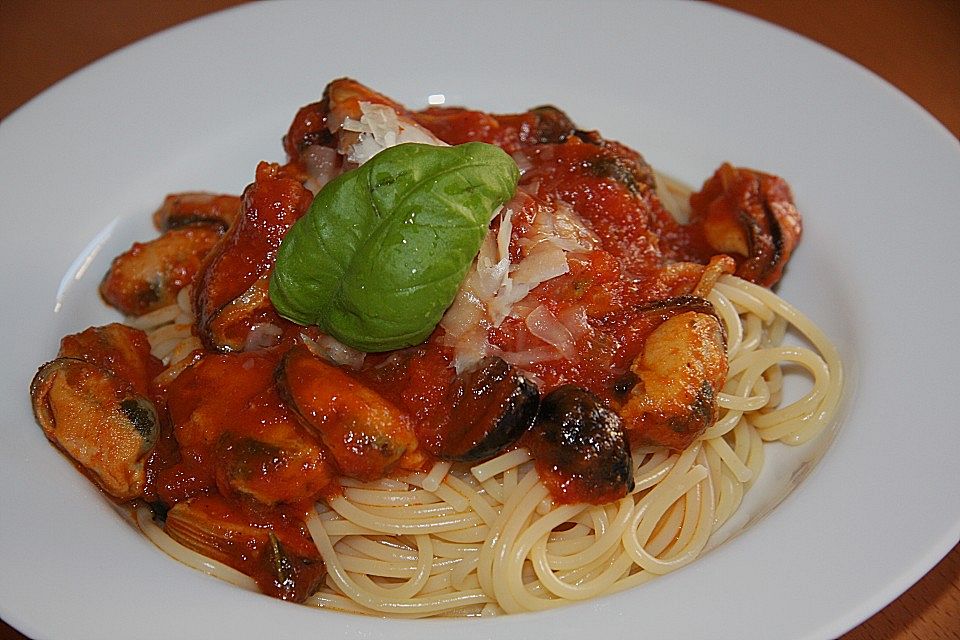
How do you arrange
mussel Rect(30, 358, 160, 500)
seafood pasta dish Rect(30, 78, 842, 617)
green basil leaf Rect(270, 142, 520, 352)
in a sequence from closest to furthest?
green basil leaf Rect(270, 142, 520, 352)
seafood pasta dish Rect(30, 78, 842, 617)
mussel Rect(30, 358, 160, 500)

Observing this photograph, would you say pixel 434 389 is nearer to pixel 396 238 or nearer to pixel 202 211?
pixel 396 238

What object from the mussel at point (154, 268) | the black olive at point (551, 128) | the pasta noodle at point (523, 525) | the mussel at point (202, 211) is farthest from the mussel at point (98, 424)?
the black olive at point (551, 128)

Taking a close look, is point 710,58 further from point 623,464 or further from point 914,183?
point 623,464

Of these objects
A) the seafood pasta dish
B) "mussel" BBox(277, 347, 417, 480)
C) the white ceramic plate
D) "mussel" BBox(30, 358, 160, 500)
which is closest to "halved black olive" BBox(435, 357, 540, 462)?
the seafood pasta dish

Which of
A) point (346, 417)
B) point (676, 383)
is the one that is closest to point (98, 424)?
point (346, 417)

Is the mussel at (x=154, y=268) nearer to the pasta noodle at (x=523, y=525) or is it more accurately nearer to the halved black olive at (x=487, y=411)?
the pasta noodle at (x=523, y=525)

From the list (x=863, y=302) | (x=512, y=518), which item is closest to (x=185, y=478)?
(x=512, y=518)

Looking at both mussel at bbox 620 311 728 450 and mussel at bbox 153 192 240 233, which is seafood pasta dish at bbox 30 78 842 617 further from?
mussel at bbox 153 192 240 233
